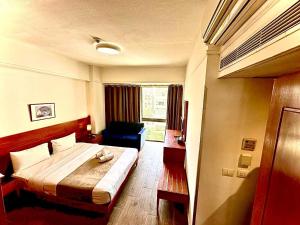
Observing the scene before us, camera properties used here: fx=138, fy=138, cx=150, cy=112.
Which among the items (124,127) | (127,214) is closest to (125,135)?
(124,127)

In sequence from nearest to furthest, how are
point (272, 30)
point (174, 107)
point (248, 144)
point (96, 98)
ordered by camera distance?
point (272, 30)
point (248, 144)
point (96, 98)
point (174, 107)

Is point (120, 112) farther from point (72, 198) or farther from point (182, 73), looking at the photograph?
point (72, 198)

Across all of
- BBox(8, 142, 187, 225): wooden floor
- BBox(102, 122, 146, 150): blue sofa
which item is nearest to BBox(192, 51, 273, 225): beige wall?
BBox(8, 142, 187, 225): wooden floor

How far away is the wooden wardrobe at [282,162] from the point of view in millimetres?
642

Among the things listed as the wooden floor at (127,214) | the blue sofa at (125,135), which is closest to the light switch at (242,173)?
the wooden floor at (127,214)

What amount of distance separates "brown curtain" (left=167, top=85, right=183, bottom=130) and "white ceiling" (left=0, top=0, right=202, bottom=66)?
88.4 inches

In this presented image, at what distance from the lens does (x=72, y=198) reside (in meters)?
2.09

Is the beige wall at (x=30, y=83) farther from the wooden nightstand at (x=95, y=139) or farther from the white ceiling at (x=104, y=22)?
the wooden nightstand at (x=95, y=139)

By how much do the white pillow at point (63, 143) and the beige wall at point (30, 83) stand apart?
451 millimetres

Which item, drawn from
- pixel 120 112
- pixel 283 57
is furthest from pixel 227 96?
pixel 120 112

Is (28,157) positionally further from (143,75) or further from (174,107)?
(174,107)

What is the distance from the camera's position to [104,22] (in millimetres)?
1716

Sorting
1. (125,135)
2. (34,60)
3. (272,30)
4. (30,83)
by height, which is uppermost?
(34,60)

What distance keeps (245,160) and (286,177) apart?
82 cm
